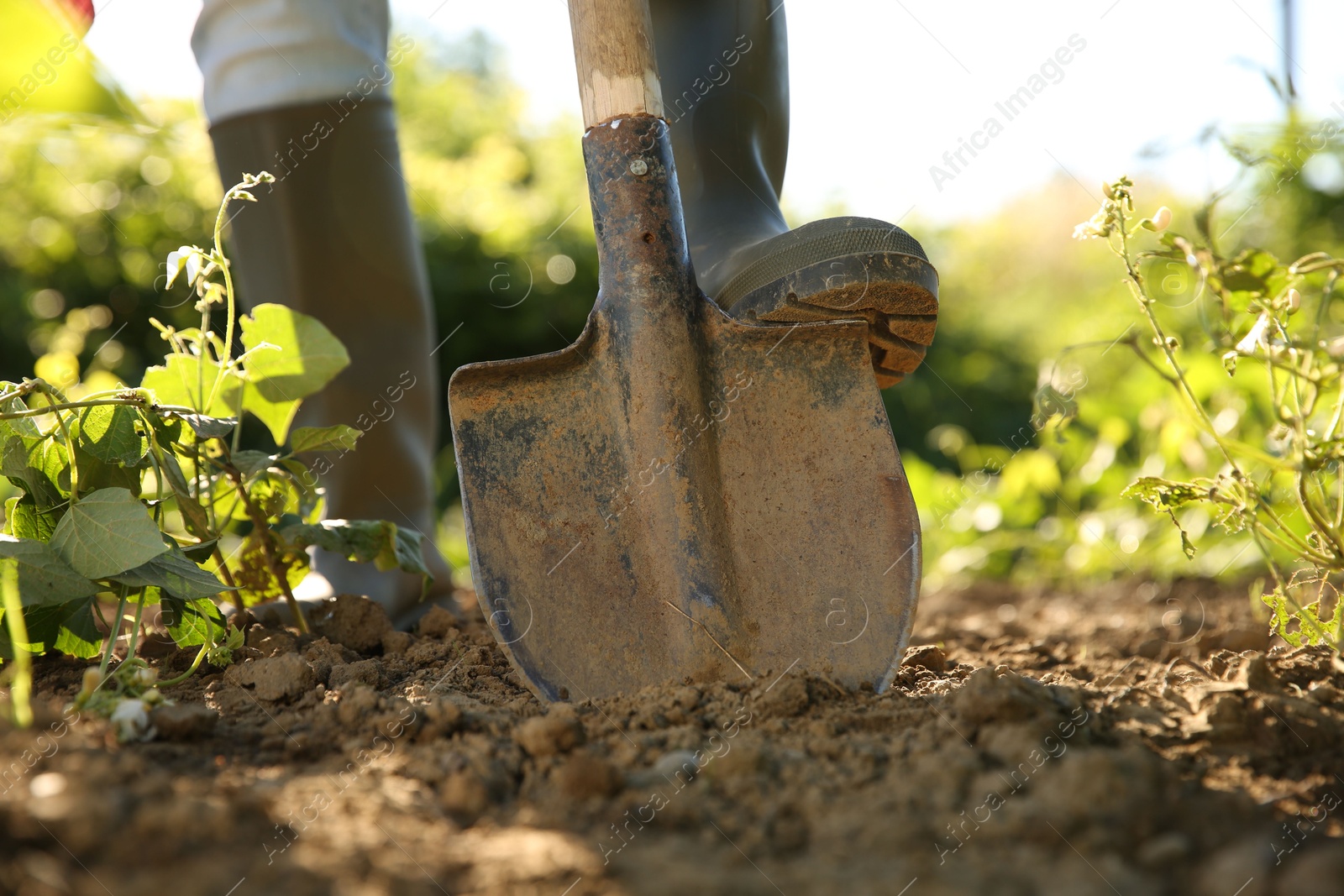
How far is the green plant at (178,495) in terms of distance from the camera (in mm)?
1100

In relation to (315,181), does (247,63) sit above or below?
above

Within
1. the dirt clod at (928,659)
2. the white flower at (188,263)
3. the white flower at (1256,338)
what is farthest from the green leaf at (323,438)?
the white flower at (1256,338)

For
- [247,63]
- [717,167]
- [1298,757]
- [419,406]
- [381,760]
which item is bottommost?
[1298,757]

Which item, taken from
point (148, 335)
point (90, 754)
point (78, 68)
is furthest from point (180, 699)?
point (148, 335)

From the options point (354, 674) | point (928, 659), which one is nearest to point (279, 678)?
point (354, 674)

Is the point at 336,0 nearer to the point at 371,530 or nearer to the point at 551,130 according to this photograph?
the point at 371,530

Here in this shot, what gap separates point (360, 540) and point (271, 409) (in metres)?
0.25

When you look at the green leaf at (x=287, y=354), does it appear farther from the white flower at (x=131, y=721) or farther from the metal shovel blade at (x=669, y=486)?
the white flower at (x=131, y=721)

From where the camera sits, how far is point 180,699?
1.10 metres

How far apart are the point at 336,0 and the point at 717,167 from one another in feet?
2.34

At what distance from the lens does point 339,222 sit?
66.7 inches

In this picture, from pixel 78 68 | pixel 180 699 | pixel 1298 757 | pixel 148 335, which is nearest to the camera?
pixel 78 68

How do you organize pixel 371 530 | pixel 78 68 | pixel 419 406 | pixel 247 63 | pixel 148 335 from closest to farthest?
pixel 78 68, pixel 371 530, pixel 247 63, pixel 419 406, pixel 148 335

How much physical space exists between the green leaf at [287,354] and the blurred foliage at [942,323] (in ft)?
1.30
